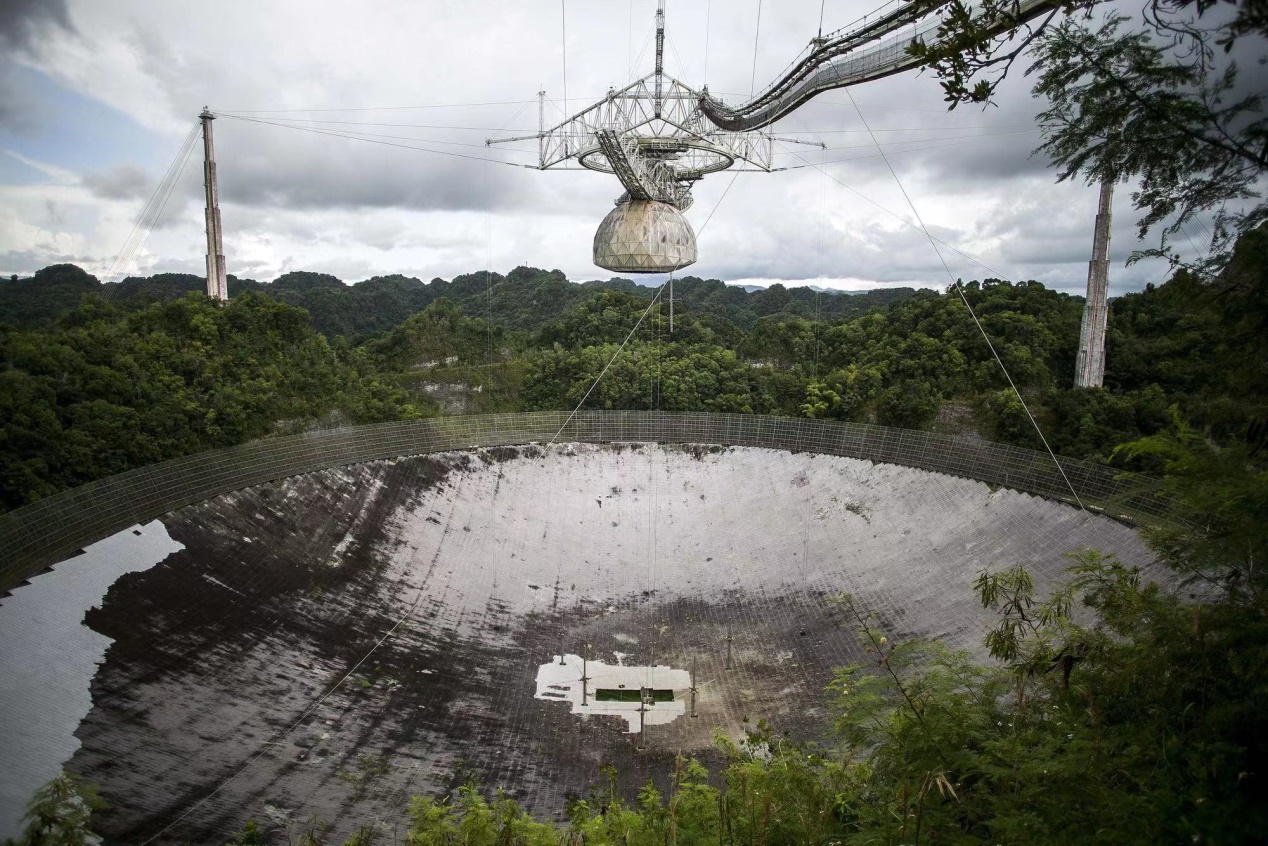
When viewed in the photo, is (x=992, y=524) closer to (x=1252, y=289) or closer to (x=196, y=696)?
(x=1252, y=289)

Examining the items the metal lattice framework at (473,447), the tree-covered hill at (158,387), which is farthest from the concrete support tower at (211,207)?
the metal lattice framework at (473,447)

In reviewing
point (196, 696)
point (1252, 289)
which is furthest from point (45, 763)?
point (1252, 289)

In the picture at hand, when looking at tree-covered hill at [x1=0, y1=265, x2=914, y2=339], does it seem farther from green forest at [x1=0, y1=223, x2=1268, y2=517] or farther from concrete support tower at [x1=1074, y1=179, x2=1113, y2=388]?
concrete support tower at [x1=1074, y1=179, x2=1113, y2=388]

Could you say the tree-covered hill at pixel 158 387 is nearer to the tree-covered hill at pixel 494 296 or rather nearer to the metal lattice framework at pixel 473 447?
the metal lattice framework at pixel 473 447

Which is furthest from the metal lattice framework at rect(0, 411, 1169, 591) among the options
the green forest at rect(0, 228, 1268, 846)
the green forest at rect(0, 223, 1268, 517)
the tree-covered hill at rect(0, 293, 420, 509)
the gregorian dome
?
the gregorian dome

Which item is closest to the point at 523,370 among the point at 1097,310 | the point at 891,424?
the point at 891,424

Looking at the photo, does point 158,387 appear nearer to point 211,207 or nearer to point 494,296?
point 211,207
